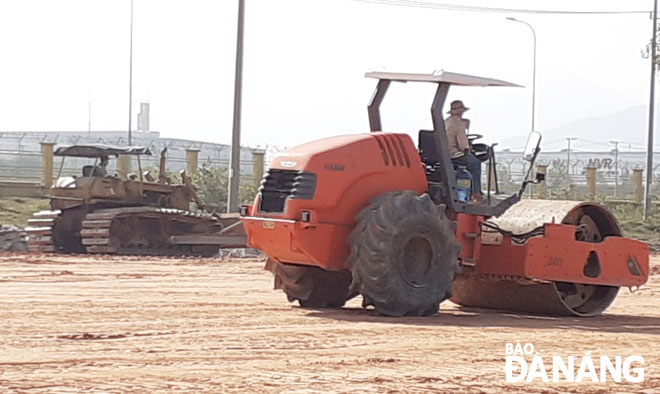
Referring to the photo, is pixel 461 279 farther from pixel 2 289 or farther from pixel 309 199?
pixel 2 289

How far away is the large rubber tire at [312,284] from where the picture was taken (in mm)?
15094

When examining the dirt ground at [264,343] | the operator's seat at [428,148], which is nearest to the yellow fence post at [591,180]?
the dirt ground at [264,343]

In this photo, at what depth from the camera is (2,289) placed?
59.1 ft

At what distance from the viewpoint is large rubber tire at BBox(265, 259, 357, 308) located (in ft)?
49.5

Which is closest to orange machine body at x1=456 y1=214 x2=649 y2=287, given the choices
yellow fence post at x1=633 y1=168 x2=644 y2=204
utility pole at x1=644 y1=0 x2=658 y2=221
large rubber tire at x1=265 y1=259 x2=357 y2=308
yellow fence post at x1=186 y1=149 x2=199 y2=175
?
large rubber tire at x1=265 y1=259 x2=357 y2=308

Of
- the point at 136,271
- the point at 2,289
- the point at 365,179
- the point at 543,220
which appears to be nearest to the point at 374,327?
the point at 365,179

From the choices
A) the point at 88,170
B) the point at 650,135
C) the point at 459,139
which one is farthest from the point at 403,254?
the point at 650,135

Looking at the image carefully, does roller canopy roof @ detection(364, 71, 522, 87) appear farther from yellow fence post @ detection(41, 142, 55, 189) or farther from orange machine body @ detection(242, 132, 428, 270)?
yellow fence post @ detection(41, 142, 55, 189)

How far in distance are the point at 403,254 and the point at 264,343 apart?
10.1 feet

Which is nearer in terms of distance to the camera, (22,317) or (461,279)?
(22,317)

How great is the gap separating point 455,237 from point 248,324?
280cm

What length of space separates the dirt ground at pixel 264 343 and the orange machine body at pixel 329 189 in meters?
0.71

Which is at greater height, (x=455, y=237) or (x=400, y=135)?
(x=400, y=135)

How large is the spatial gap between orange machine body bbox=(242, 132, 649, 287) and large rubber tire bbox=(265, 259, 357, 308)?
451mm
